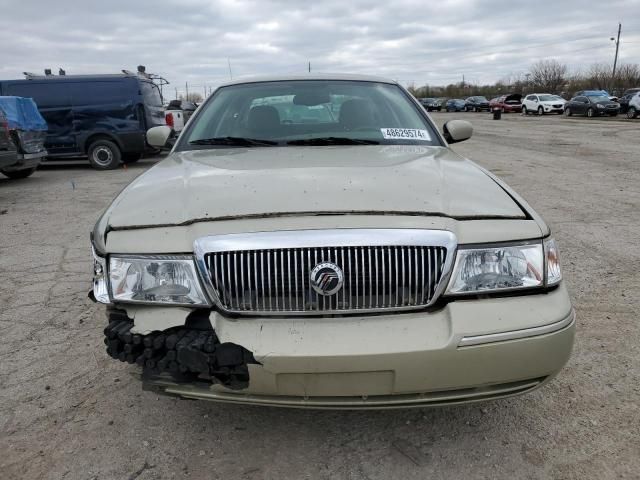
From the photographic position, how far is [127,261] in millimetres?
1968

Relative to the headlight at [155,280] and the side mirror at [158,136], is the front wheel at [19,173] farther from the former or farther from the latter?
the headlight at [155,280]

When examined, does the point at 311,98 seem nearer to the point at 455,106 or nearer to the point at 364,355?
the point at 364,355

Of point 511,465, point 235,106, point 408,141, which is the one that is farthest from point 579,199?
point 511,465

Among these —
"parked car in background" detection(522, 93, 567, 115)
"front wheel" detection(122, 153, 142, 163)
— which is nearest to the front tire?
"front wheel" detection(122, 153, 142, 163)

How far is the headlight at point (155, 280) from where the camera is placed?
1.92 meters

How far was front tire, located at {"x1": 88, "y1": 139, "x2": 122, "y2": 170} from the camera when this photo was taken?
11922mm

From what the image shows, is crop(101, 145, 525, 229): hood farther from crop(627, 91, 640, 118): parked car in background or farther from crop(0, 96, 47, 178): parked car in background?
crop(627, 91, 640, 118): parked car in background

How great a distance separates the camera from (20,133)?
360 inches

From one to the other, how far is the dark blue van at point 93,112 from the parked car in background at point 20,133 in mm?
1778

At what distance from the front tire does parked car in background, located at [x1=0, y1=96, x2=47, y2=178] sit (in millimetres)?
1907

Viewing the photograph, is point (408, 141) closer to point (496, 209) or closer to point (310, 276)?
point (496, 209)

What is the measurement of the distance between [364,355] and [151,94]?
39.1ft

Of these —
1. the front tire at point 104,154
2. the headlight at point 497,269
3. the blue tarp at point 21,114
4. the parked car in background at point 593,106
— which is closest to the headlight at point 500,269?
the headlight at point 497,269

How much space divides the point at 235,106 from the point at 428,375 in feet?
7.99
